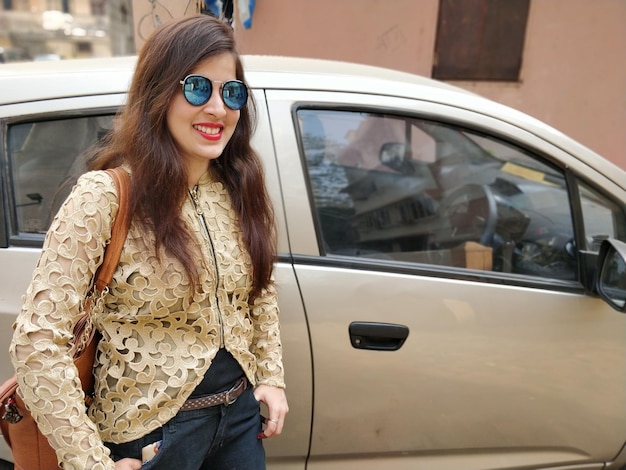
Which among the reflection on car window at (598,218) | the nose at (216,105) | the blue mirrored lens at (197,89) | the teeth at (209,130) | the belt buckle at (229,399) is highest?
the blue mirrored lens at (197,89)

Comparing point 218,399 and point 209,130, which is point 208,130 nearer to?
point 209,130

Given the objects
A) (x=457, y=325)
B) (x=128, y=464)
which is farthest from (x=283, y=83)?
(x=128, y=464)

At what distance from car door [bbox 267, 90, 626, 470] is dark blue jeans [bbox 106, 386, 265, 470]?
44 cm

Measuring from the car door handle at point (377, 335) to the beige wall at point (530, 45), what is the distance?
4245mm

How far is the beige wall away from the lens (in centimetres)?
540

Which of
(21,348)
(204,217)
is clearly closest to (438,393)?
(204,217)

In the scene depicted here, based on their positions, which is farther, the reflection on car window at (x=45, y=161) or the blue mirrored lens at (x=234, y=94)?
the reflection on car window at (x=45, y=161)

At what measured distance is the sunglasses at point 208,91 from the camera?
1125 mm

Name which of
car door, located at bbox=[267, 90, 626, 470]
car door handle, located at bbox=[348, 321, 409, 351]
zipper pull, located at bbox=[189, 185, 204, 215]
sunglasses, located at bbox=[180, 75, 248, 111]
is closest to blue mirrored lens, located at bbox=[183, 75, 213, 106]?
sunglasses, located at bbox=[180, 75, 248, 111]

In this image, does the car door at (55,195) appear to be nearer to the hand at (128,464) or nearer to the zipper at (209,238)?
the zipper at (209,238)

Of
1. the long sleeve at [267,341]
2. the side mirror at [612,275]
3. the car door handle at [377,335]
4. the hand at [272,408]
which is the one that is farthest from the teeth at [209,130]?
the side mirror at [612,275]

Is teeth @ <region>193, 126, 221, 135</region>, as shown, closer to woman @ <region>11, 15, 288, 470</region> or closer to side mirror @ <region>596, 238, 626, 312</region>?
woman @ <region>11, 15, 288, 470</region>

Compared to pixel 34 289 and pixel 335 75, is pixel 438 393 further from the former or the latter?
pixel 34 289

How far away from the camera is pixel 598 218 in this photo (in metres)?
1.99
